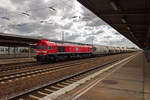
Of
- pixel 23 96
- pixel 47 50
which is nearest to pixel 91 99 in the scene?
pixel 23 96

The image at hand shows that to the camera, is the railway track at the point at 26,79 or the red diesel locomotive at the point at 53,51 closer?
the railway track at the point at 26,79

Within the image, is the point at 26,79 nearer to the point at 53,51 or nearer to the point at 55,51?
the point at 53,51

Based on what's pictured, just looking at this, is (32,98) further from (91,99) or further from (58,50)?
(58,50)

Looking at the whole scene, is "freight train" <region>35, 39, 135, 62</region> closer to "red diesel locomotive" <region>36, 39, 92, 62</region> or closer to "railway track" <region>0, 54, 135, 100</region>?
"red diesel locomotive" <region>36, 39, 92, 62</region>

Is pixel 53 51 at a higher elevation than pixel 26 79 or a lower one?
higher

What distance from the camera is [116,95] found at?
5.24 meters

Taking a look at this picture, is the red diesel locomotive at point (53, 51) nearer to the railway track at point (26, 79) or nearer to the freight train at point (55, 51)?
the freight train at point (55, 51)

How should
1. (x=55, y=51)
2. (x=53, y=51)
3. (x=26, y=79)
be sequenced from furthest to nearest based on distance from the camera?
(x=55, y=51)
(x=53, y=51)
(x=26, y=79)

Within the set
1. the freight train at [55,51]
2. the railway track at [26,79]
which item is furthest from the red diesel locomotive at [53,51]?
the railway track at [26,79]

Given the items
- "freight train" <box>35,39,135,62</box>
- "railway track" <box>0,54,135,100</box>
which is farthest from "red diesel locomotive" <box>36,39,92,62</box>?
"railway track" <box>0,54,135,100</box>

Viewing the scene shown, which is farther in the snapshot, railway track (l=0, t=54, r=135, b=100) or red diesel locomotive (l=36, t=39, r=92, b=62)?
red diesel locomotive (l=36, t=39, r=92, b=62)

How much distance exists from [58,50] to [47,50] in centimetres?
212

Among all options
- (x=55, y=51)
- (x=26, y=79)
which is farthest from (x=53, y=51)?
(x=26, y=79)

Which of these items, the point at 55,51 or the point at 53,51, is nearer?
the point at 53,51
